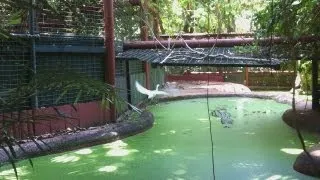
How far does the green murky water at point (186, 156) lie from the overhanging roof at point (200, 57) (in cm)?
101

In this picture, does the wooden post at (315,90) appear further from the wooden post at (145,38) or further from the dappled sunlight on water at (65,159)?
the dappled sunlight on water at (65,159)

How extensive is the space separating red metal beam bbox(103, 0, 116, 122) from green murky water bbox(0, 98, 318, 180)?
952 millimetres

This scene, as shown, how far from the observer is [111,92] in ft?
4.51

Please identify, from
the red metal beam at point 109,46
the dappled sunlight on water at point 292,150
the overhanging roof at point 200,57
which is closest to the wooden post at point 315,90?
the overhanging roof at point 200,57

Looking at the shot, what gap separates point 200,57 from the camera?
20.8 ft

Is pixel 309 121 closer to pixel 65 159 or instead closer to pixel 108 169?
pixel 108 169

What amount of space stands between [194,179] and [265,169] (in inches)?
31.3

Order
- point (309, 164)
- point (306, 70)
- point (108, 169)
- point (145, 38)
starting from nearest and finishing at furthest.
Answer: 1. point (309, 164)
2. point (108, 169)
3. point (306, 70)
4. point (145, 38)

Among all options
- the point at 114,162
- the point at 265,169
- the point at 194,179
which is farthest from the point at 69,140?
the point at 265,169

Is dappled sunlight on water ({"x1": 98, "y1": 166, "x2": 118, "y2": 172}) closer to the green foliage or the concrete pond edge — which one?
the concrete pond edge

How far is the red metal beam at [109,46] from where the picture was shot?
22.0ft

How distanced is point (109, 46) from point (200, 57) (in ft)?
4.72

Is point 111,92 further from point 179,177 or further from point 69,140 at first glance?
point 69,140

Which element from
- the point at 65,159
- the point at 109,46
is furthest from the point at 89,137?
the point at 109,46
